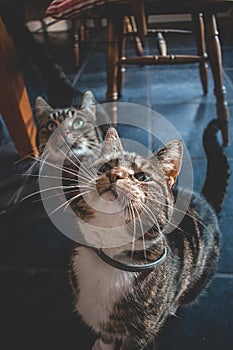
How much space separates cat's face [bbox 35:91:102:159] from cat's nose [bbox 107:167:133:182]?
0.34 metres

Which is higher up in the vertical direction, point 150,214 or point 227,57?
point 150,214

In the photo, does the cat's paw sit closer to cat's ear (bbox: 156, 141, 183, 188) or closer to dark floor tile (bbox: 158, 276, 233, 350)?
dark floor tile (bbox: 158, 276, 233, 350)

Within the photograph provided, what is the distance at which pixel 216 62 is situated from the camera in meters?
1.28

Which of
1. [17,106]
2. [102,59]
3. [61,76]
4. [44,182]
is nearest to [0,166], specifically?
[17,106]

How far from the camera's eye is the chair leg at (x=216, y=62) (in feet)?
4.05

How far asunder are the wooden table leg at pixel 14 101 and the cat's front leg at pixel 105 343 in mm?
710

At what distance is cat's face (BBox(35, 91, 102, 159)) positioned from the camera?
39.9 inches

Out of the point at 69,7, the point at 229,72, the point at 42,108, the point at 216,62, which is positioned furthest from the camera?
the point at 229,72

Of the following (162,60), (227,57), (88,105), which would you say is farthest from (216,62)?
(227,57)

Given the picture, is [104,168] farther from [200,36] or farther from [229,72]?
[229,72]

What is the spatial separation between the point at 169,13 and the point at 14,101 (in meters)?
0.62

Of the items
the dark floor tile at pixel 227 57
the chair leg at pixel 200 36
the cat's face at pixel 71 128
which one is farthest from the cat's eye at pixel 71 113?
the dark floor tile at pixel 227 57

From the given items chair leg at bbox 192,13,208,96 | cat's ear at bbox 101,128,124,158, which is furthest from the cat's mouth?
chair leg at bbox 192,13,208,96

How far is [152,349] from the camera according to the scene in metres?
0.81
